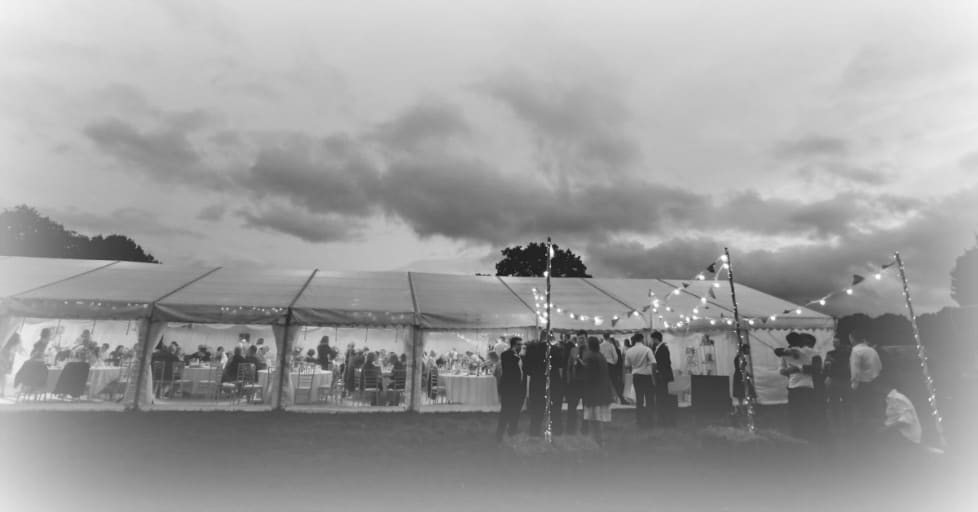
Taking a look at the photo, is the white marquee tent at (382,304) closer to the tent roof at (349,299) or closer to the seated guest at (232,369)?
the tent roof at (349,299)

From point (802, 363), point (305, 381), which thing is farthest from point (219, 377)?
point (802, 363)

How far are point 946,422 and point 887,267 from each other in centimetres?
227

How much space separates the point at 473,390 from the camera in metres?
8.65

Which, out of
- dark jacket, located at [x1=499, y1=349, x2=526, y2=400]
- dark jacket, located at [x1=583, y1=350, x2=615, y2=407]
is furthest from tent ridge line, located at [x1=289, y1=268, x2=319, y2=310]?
dark jacket, located at [x1=583, y1=350, x2=615, y2=407]

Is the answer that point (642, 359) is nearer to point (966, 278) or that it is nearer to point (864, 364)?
point (864, 364)

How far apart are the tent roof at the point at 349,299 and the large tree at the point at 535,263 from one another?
22154mm

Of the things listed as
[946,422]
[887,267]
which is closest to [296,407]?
[887,267]

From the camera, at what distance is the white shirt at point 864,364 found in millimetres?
5289

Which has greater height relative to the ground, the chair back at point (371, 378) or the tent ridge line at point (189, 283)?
the tent ridge line at point (189, 283)

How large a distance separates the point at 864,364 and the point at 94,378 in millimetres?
11253

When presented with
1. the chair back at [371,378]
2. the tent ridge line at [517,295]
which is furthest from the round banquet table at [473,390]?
the tent ridge line at [517,295]

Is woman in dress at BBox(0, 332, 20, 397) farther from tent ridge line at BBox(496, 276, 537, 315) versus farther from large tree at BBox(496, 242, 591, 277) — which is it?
large tree at BBox(496, 242, 591, 277)

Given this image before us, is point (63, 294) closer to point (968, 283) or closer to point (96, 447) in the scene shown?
point (96, 447)

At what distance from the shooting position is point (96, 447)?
193 inches
